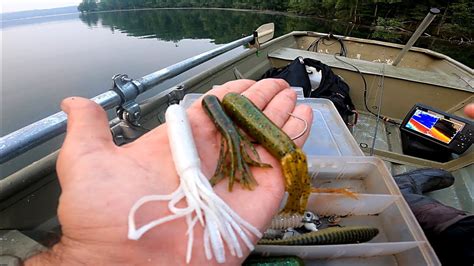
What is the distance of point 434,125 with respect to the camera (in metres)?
3.80

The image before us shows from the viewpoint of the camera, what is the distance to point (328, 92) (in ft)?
15.5

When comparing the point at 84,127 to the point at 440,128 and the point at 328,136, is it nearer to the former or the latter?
the point at 328,136

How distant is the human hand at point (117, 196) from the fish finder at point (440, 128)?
3.36 metres

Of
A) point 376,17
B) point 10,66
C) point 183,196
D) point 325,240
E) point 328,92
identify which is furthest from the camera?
point 376,17

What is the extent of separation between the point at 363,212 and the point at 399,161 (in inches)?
106

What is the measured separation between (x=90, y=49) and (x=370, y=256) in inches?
1282

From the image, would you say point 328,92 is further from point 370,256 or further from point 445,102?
point 370,256

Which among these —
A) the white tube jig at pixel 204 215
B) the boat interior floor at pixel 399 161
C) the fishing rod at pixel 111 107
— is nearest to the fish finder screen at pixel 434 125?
the boat interior floor at pixel 399 161

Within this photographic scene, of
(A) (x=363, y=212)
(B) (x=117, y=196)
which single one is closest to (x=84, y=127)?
(B) (x=117, y=196)

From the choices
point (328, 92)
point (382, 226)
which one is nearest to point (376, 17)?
point (328, 92)

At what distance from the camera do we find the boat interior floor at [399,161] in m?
3.44

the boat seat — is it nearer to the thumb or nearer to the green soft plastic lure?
the green soft plastic lure

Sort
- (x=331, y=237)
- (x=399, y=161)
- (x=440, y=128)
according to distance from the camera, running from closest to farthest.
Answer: (x=331, y=237) < (x=440, y=128) < (x=399, y=161)

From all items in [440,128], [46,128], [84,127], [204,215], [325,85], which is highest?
[84,127]
